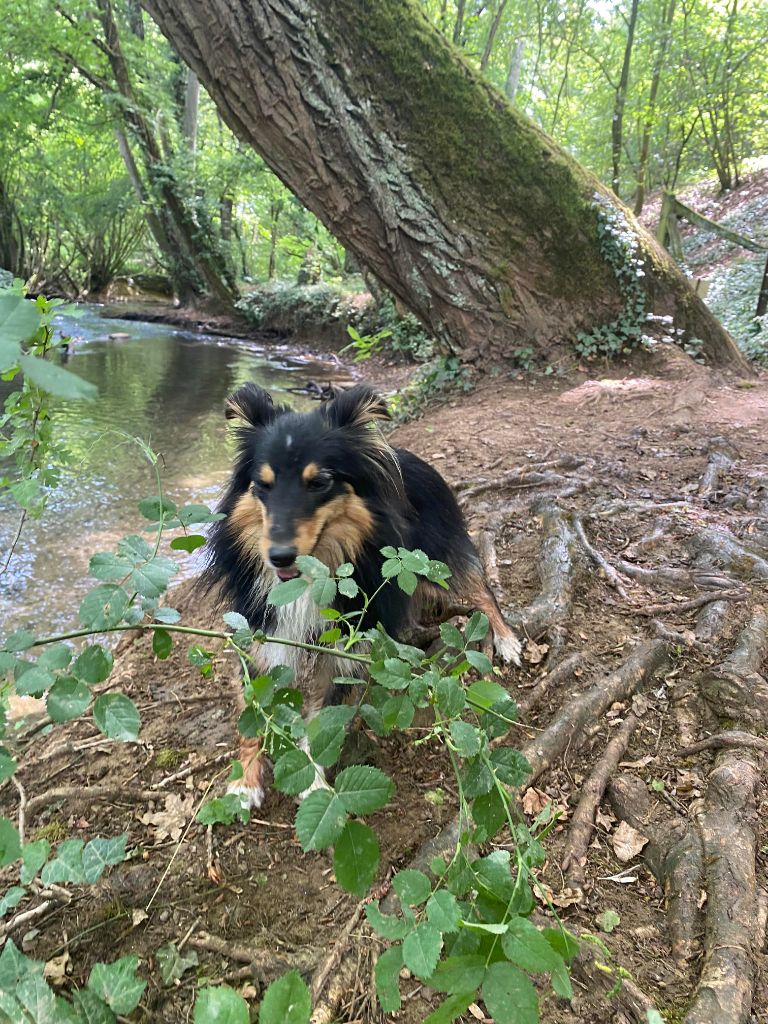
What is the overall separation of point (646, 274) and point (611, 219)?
0.73 metres

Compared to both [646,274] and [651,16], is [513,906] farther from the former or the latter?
[651,16]

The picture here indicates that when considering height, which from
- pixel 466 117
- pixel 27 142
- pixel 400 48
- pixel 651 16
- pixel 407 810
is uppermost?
pixel 651 16

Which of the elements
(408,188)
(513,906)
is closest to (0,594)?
(513,906)

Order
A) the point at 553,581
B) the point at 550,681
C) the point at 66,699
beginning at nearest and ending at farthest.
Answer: the point at 66,699 < the point at 550,681 < the point at 553,581

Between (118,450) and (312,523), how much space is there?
5298mm

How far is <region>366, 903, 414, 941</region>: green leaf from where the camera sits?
3.35 feet

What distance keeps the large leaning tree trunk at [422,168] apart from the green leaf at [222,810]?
611 centimetres

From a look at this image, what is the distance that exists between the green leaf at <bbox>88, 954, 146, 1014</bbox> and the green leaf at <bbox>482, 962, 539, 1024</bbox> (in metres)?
0.69

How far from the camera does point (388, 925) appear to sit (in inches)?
41.3

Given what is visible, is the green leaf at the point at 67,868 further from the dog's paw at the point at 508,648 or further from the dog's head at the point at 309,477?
the dog's paw at the point at 508,648

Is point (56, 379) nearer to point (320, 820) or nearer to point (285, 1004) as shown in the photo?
point (320, 820)

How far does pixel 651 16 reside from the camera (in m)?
15.5

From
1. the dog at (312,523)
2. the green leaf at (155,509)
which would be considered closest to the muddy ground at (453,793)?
the dog at (312,523)

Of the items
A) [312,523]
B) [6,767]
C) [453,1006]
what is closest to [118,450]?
[312,523]
